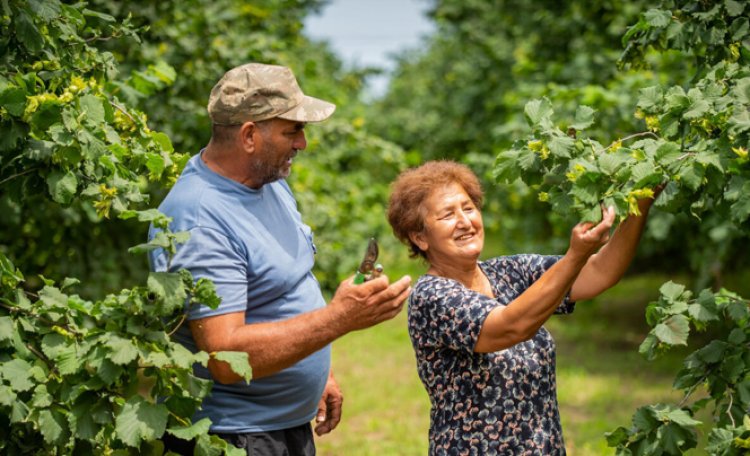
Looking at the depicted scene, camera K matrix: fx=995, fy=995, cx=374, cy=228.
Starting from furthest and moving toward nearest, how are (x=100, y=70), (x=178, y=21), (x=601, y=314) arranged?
(x=601, y=314) < (x=178, y=21) < (x=100, y=70)

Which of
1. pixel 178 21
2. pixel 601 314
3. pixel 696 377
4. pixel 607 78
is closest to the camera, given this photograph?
pixel 696 377

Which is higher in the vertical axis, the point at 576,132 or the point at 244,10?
the point at 576,132

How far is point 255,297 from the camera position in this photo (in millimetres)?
2979

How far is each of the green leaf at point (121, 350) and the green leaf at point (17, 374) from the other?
311 mm

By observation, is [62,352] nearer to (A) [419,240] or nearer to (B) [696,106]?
(A) [419,240]

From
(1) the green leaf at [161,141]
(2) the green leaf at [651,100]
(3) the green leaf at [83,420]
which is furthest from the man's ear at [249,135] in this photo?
(2) the green leaf at [651,100]

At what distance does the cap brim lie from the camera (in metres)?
3.02

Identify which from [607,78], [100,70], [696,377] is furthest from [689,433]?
[607,78]

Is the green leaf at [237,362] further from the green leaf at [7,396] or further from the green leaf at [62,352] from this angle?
the green leaf at [7,396]

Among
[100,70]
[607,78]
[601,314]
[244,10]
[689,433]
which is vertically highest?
[100,70]

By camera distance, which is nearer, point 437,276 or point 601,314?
point 437,276

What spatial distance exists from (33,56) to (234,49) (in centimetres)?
392

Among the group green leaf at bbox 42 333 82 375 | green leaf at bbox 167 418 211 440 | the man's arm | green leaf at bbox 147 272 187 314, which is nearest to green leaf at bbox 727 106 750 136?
the man's arm

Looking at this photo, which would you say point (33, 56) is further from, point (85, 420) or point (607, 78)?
point (607, 78)
